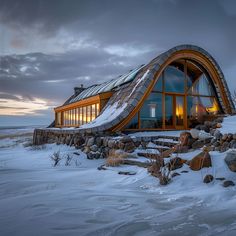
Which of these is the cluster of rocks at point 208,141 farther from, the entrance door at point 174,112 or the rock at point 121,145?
the entrance door at point 174,112

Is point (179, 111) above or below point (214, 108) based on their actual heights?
below

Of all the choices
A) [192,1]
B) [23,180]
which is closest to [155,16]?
[192,1]

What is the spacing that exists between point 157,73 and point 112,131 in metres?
3.66

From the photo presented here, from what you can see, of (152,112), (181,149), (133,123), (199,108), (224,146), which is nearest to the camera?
(224,146)

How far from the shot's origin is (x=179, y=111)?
13820mm

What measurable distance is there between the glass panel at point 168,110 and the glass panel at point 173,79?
18.2 inches

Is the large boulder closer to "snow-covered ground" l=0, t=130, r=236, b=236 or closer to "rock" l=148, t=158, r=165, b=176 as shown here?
"snow-covered ground" l=0, t=130, r=236, b=236

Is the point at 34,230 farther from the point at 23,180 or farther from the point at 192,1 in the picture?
the point at 192,1

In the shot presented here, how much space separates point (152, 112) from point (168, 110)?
1158mm

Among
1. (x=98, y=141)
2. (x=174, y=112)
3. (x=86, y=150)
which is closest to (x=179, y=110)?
(x=174, y=112)

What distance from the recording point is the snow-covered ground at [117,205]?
3.12 meters

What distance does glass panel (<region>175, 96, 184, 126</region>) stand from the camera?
1369 centimetres

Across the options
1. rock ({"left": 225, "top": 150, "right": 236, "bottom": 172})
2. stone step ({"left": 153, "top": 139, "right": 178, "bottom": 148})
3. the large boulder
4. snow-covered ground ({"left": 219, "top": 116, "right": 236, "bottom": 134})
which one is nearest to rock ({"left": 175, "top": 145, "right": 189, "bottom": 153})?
rock ({"left": 225, "top": 150, "right": 236, "bottom": 172})

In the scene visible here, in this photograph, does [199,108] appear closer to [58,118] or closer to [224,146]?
[224,146]
